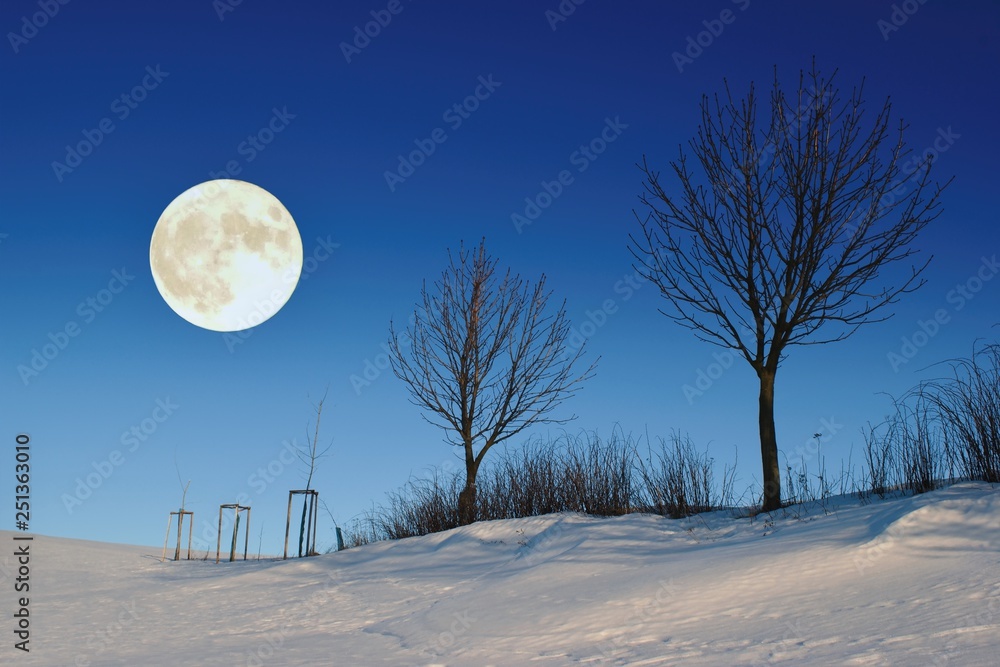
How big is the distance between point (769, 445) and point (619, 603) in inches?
178

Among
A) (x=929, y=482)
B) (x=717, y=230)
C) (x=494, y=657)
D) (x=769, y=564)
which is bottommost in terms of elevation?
(x=494, y=657)

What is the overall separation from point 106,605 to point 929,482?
8.85 meters

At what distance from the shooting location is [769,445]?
8711 mm

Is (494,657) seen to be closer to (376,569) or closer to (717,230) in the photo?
(376,569)

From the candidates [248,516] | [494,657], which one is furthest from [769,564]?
[248,516]

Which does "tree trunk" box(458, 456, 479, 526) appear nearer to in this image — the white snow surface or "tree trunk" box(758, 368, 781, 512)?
the white snow surface

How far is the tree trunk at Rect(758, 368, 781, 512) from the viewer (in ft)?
28.2

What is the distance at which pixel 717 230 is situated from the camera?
→ 9.48m

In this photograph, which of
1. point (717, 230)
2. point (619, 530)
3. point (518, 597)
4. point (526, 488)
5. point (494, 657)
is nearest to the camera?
point (494, 657)

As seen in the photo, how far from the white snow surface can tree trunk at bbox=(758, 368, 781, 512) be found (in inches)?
20.3
